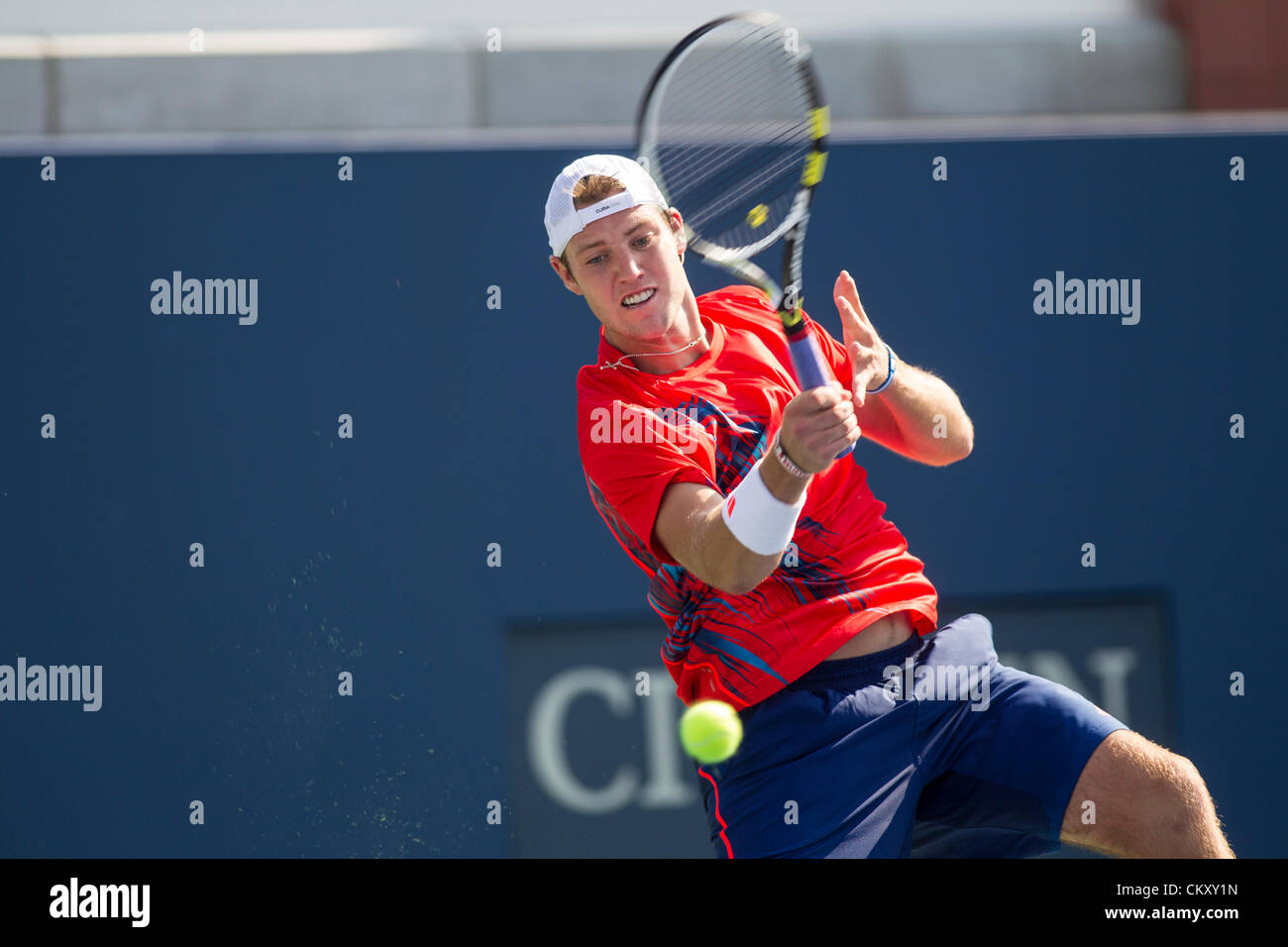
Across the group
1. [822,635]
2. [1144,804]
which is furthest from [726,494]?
[1144,804]

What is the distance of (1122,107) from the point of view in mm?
5285

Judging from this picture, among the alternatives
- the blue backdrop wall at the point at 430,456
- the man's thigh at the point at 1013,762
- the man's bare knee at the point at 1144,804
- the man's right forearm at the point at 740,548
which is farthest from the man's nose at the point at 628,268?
the blue backdrop wall at the point at 430,456

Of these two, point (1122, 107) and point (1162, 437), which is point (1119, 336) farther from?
point (1122, 107)

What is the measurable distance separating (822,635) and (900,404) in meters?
0.45

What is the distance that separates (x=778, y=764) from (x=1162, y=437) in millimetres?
2142

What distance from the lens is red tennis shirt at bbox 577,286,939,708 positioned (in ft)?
8.66

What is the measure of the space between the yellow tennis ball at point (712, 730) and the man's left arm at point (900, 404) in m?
0.60

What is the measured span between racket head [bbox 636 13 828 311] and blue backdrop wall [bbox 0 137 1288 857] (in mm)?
1041

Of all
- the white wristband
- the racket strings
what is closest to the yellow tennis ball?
the white wristband

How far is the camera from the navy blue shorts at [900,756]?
8.57ft

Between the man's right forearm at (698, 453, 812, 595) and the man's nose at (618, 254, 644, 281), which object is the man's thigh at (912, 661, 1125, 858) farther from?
the man's nose at (618, 254, 644, 281)

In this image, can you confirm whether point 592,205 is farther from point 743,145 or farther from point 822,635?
point 822,635

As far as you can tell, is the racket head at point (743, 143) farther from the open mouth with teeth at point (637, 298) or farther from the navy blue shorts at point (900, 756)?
the navy blue shorts at point (900, 756)
